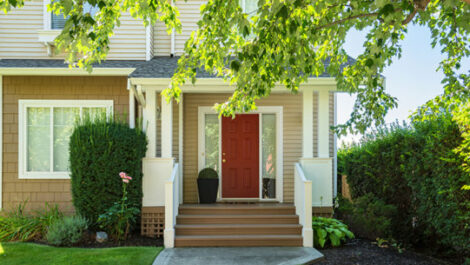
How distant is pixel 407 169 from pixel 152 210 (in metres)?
4.49

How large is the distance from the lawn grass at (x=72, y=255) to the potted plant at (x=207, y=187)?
2.05 meters

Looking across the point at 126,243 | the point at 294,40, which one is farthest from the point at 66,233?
the point at 294,40

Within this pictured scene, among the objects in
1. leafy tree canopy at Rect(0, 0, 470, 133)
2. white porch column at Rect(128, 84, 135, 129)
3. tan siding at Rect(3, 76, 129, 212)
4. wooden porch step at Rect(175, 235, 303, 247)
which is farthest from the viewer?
tan siding at Rect(3, 76, 129, 212)

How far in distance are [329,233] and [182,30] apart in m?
5.63

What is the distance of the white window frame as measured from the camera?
8602 millimetres

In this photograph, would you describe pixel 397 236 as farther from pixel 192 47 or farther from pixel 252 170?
pixel 192 47

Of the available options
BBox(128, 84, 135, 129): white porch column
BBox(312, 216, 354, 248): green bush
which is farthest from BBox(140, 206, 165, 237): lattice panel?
BBox(312, 216, 354, 248): green bush

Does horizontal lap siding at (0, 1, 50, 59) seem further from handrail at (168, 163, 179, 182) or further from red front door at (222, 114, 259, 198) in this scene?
red front door at (222, 114, 259, 198)

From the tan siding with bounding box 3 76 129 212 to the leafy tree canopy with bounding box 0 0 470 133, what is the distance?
2.63 metres

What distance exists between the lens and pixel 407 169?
687 centimetres

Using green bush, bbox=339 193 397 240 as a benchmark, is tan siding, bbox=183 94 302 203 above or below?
above

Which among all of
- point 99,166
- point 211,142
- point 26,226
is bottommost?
point 26,226

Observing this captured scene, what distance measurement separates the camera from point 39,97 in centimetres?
869

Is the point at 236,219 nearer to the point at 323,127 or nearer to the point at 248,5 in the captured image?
the point at 323,127
